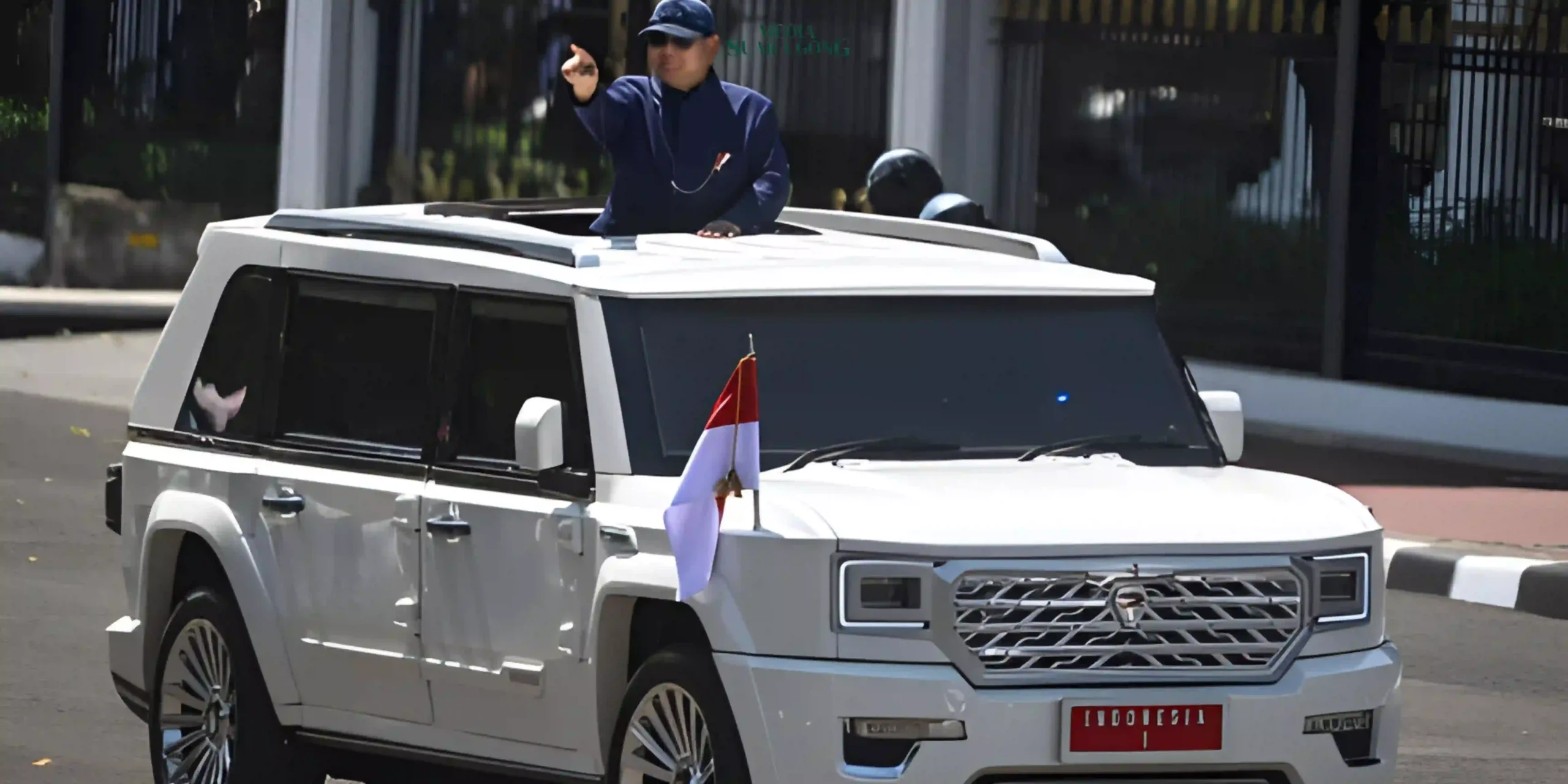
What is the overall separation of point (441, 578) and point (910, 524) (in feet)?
4.58

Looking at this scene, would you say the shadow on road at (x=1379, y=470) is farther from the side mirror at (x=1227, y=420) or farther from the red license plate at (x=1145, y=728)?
the red license plate at (x=1145, y=728)

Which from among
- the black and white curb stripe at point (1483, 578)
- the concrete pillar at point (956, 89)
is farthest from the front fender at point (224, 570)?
the concrete pillar at point (956, 89)

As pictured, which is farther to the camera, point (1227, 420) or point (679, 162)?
point (679, 162)

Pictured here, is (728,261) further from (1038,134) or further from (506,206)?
(1038,134)

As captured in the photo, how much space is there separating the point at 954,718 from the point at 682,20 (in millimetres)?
2936

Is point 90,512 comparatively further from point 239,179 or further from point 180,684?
point 239,179

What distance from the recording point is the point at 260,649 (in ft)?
23.9

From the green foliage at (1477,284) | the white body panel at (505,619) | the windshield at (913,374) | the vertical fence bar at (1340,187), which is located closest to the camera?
the white body panel at (505,619)

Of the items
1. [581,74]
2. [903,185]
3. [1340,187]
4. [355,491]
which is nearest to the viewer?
[355,491]

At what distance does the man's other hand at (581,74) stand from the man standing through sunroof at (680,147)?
14cm

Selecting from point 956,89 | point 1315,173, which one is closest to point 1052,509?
point 1315,173

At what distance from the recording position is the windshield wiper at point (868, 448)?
6.49 meters

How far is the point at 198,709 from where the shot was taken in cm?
756

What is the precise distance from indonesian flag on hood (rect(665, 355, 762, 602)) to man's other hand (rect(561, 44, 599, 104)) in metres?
2.02
